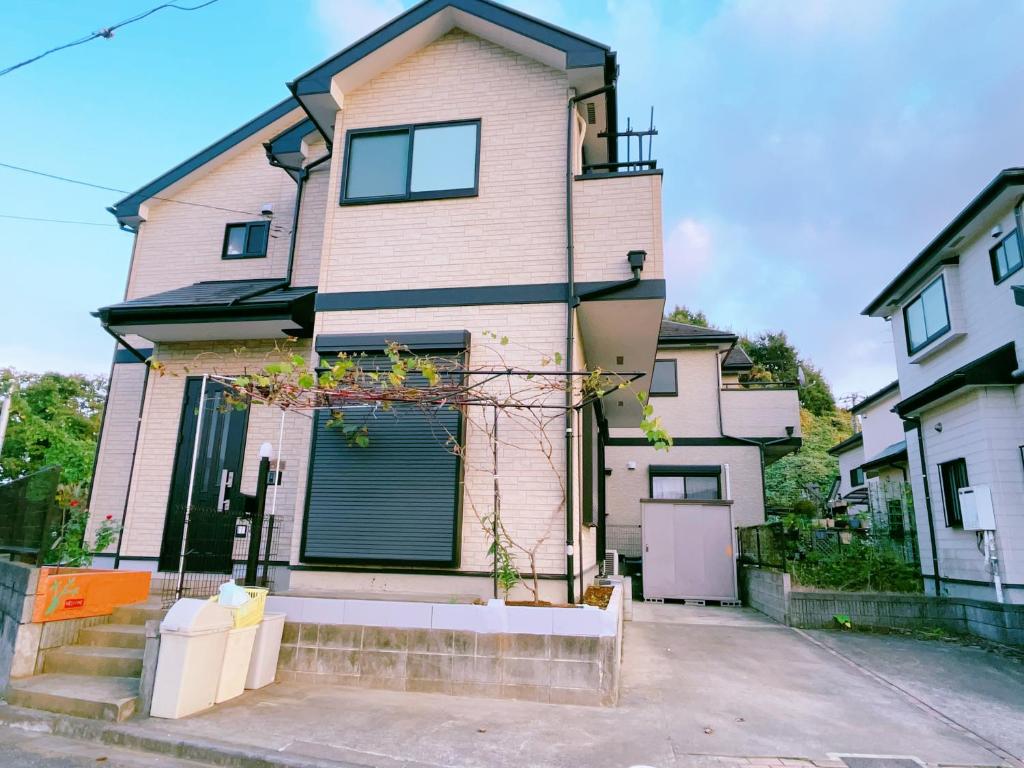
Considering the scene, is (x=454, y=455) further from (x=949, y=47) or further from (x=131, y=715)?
(x=949, y=47)

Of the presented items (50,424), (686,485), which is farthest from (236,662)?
(50,424)

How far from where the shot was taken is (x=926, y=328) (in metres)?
10.4

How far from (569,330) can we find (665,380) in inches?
426

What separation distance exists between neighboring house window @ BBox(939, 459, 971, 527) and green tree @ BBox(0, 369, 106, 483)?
60.1 feet

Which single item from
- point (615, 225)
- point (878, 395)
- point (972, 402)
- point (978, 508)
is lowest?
point (978, 508)

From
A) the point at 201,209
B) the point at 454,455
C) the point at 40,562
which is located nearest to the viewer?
the point at 40,562

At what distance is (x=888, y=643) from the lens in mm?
7520

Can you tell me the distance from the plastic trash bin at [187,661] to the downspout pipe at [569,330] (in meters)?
3.02

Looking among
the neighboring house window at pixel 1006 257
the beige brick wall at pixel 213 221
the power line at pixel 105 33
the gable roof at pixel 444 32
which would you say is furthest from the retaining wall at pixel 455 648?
the neighboring house window at pixel 1006 257

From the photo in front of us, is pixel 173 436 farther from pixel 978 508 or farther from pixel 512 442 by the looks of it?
pixel 978 508

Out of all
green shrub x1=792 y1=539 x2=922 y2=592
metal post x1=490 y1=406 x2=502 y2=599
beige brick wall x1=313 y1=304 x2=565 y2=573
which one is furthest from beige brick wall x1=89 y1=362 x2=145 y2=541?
green shrub x1=792 y1=539 x2=922 y2=592

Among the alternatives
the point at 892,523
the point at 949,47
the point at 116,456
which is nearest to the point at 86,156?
the point at 116,456

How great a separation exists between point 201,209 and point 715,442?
42.7 ft

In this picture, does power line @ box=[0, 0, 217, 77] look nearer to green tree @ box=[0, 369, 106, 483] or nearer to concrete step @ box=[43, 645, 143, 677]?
concrete step @ box=[43, 645, 143, 677]
